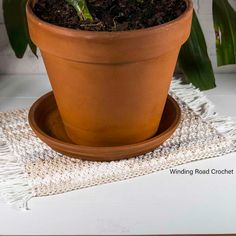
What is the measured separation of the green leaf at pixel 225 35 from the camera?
A: 1.04m

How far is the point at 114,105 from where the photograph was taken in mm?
858

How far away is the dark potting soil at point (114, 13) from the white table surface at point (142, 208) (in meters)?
0.23

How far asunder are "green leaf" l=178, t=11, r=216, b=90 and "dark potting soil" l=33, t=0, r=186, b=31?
170mm

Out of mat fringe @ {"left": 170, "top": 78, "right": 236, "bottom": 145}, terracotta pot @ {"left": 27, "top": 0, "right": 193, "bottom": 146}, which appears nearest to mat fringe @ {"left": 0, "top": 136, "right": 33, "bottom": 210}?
terracotta pot @ {"left": 27, "top": 0, "right": 193, "bottom": 146}

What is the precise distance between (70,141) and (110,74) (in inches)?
6.8

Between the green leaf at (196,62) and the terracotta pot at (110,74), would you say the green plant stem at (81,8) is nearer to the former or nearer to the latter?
the terracotta pot at (110,74)

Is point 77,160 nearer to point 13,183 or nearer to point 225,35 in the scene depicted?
point 13,183

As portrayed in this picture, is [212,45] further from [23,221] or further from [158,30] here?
[23,221]

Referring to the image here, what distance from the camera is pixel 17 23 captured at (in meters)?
1.04

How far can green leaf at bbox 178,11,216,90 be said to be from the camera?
1040mm

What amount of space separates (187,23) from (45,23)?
197mm

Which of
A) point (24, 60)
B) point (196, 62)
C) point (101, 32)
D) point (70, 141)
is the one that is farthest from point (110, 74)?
point (24, 60)

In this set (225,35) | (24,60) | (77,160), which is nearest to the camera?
(77,160)

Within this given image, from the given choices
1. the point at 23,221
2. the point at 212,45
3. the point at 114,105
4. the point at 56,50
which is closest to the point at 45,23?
the point at 56,50
